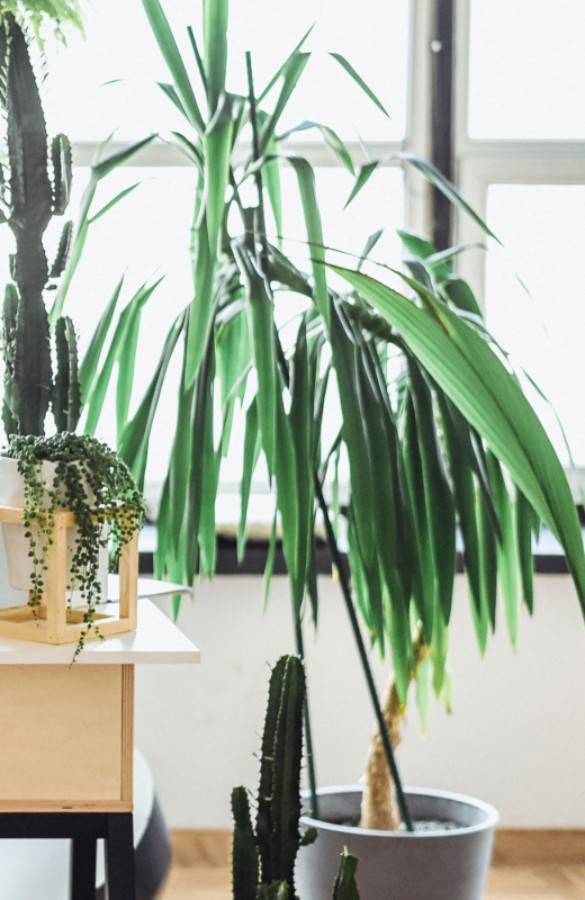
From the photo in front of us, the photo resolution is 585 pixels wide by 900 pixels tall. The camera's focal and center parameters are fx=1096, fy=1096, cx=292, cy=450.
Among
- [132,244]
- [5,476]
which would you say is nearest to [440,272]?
[5,476]

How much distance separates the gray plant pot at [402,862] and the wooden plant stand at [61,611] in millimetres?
528

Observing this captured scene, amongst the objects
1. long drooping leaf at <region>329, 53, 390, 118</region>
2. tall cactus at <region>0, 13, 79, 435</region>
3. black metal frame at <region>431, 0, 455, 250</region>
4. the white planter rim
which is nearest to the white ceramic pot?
tall cactus at <region>0, 13, 79, 435</region>

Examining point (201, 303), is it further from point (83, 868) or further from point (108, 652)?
point (83, 868)

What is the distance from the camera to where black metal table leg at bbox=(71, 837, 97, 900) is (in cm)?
143

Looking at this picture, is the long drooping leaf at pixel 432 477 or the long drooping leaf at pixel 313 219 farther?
the long drooping leaf at pixel 432 477

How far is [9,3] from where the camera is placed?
51.9 inches

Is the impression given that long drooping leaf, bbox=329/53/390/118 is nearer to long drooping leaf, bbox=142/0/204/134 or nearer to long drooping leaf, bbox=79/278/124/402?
long drooping leaf, bbox=142/0/204/134

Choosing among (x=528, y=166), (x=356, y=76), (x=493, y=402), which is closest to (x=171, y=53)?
(x=356, y=76)

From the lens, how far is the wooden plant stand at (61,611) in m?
1.15

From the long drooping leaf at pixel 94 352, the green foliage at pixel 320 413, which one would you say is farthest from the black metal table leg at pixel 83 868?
the long drooping leaf at pixel 94 352

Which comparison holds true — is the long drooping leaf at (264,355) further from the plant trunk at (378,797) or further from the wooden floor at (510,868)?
the wooden floor at (510,868)

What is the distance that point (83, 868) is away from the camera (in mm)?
1432

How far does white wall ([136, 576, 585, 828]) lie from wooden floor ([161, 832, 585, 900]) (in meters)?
0.04

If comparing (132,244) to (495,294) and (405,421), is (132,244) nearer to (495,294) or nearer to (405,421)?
(495,294)
